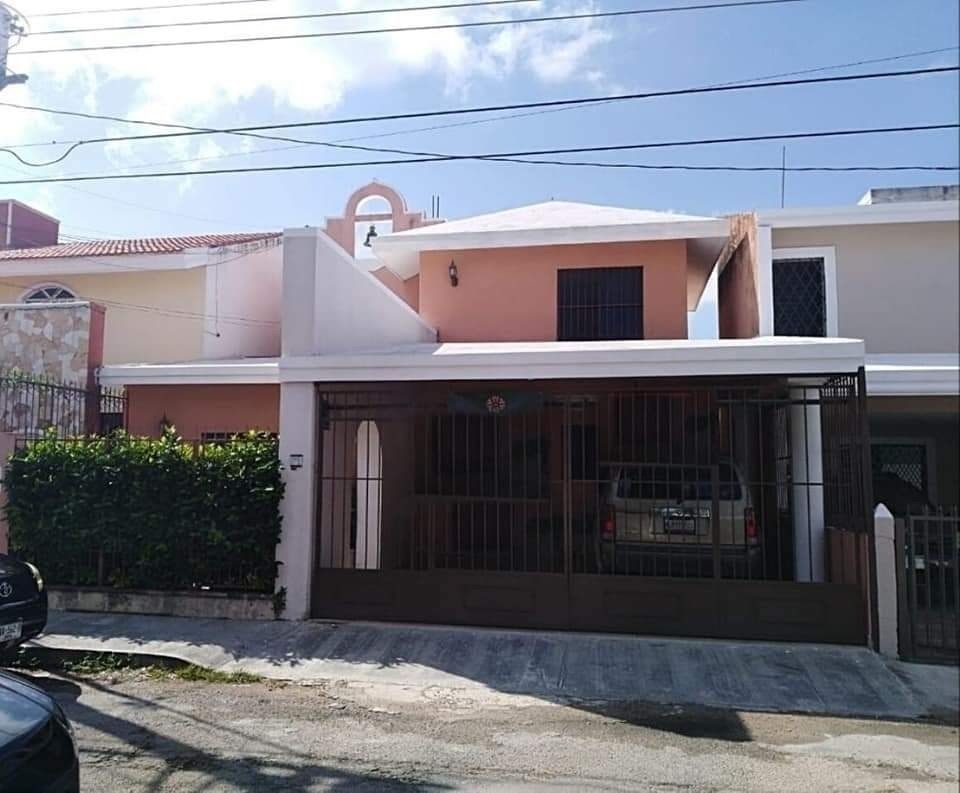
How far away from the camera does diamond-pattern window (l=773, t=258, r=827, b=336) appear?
10039mm

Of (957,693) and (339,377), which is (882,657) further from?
(339,377)

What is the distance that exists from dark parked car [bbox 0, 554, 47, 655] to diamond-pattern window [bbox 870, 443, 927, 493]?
27.5 ft

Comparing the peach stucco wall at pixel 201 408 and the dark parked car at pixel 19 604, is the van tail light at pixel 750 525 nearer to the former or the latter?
the dark parked car at pixel 19 604

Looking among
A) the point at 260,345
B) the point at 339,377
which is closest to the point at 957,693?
the point at 339,377

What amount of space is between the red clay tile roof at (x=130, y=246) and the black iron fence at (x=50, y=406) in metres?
3.53

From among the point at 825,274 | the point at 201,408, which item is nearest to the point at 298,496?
the point at 201,408

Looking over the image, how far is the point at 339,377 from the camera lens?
25.5 feet

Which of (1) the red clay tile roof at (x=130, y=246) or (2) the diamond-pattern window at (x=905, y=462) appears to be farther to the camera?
(1) the red clay tile roof at (x=130, y=246)

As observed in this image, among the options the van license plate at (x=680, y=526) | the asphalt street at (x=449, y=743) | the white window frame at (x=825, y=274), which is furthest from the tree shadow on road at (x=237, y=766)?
the white window frame at (x=825, y=274)

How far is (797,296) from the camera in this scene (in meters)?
10.1

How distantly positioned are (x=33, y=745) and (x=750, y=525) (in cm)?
627

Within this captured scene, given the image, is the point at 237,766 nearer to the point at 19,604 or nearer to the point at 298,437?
the point at 19,604

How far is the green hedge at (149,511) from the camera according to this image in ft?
25.5

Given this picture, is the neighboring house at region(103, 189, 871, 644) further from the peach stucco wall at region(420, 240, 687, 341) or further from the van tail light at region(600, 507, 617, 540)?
the peach stucco wall at region(420, 240, 687, 341)
